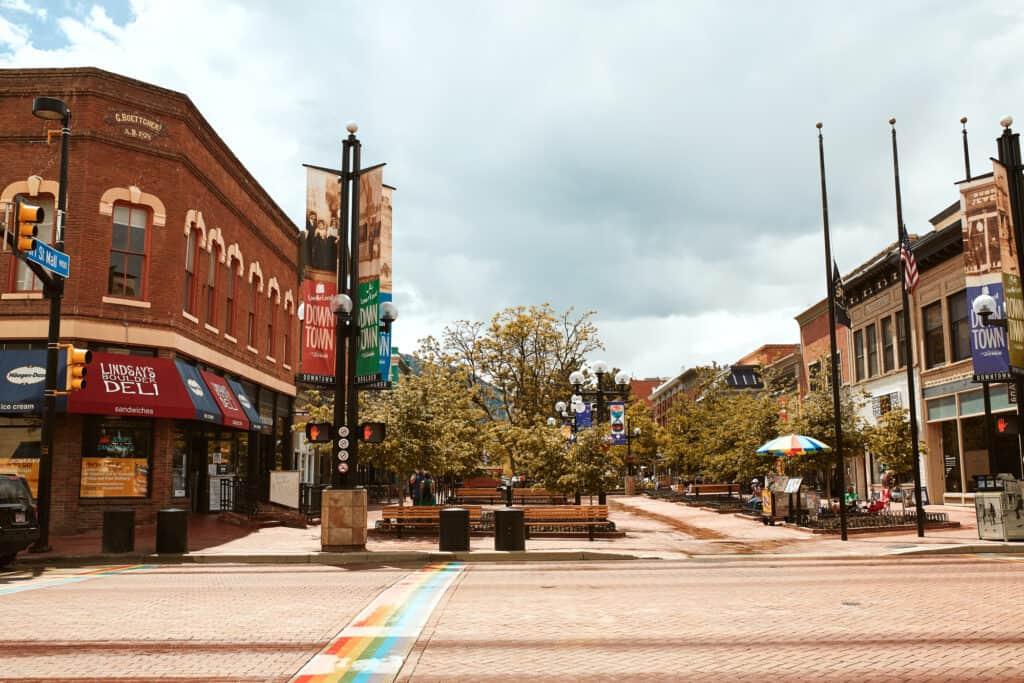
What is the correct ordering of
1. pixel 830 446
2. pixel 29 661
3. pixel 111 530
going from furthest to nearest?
pixel 830 446 → pixel 111 530 → pixel 29 661

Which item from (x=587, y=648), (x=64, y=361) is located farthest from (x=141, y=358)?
(x=587, y=648)

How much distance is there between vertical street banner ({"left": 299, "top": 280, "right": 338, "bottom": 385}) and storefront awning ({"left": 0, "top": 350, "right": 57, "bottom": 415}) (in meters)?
6.79

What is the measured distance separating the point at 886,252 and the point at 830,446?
15.4 metres

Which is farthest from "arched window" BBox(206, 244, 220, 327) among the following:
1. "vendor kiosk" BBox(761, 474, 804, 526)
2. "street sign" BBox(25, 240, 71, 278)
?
"vendor kiosk" BBox(761, 474, 804, 526)

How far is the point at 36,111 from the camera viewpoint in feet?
58.7

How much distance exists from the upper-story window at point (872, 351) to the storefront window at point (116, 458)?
108ft

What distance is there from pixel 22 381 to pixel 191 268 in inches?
222

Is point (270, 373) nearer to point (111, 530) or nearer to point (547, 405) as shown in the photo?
point (111, 530)

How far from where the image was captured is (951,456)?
1344 inches

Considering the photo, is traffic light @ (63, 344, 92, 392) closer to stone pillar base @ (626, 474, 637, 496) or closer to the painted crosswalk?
the painted crosswalk

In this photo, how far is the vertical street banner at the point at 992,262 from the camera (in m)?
19.8

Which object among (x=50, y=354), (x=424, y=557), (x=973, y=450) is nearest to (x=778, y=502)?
(x=973, y=450)

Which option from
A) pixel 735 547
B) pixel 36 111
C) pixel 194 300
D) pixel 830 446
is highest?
pixel 36 111

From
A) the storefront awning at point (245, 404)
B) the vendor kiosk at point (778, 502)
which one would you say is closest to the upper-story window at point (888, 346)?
the vendor kiosk at point (778, 502)
